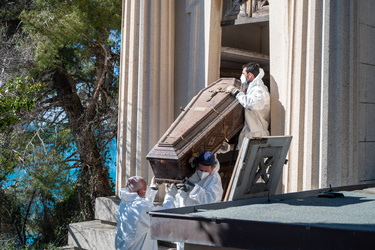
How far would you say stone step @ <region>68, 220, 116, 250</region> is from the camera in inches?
368

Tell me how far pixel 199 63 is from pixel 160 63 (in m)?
0.68

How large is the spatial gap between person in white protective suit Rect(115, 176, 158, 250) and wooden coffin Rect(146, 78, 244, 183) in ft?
2.11

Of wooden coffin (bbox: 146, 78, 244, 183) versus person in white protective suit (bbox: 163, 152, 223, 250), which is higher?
wooden coffin (bbox: 146, 78, 244, 183)

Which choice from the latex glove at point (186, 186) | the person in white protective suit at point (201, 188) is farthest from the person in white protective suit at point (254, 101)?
the latex glove at point (186, 186)

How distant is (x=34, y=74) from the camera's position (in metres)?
13.7

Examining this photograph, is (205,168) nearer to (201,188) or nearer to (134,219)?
(201,188)

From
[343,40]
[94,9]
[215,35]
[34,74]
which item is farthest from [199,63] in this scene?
[34,74]

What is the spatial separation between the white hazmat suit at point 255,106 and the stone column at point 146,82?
1.97 metres

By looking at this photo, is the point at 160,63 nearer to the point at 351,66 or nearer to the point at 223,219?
the point at 351,66

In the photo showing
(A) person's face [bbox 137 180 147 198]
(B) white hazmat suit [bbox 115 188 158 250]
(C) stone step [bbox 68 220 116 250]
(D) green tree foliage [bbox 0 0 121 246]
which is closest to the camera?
(B) white hazmat suit [bbox 115 188 158 250]

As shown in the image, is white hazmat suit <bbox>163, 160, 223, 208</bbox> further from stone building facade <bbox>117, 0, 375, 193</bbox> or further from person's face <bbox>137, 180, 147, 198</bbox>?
stone building facade <bbox>117, 0, 375, 193</bbox>

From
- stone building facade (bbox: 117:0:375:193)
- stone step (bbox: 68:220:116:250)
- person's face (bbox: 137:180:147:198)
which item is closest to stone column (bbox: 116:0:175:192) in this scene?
stone building facade (bbox: 117:0:375:193)

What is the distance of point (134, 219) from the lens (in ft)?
22.7

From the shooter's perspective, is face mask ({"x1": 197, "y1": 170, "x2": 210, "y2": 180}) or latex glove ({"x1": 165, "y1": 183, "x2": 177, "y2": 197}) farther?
latex glove ({"x1": 165, "y1": 183, "x2": 177, "y2": 197})
